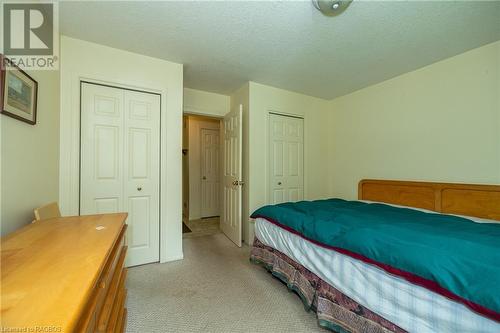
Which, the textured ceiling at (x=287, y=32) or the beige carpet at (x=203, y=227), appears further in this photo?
the beige carpet at (x=203, y=227)

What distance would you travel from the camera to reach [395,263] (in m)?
1.11

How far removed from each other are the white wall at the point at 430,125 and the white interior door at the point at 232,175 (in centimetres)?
192

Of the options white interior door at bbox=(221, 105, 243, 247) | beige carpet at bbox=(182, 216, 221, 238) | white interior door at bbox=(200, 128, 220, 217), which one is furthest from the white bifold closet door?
white interior door at bbox=(200, 128, 220, 217)

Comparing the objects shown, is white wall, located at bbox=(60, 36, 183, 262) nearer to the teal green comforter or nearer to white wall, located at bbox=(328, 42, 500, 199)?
the teal green comforter

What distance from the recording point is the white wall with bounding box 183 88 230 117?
3.24 meters

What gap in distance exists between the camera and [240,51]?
2.20 m

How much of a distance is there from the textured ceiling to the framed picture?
0.73 meters

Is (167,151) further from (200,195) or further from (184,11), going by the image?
(200,195)

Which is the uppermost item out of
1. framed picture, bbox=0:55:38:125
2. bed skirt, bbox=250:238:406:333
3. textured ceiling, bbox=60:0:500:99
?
textured ceiling, bbox=60:0:500:99

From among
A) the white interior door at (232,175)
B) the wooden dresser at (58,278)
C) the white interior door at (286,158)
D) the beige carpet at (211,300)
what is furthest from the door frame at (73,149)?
the white interior door at (286,158)

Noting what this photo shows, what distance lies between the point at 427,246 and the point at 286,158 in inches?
91.4

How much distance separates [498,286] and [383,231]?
59cm

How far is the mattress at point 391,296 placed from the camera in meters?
0.90

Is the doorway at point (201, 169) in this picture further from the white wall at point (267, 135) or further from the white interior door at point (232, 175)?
the white wall at point (267, 135)
